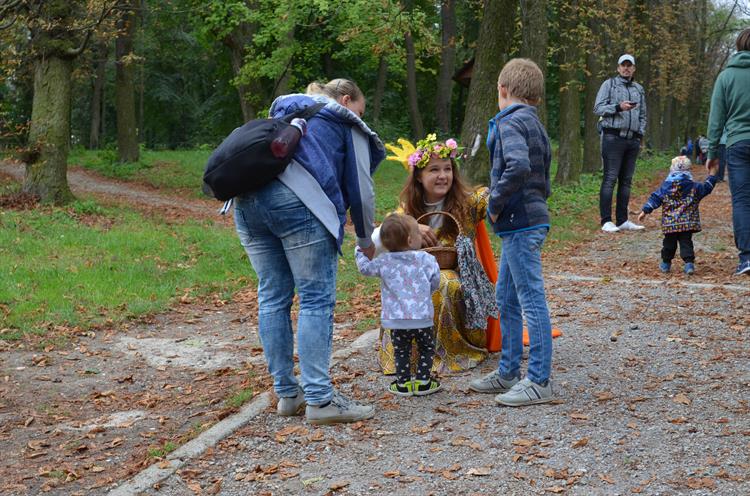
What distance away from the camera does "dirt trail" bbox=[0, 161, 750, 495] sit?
164 inches

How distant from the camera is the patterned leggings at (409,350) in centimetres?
539

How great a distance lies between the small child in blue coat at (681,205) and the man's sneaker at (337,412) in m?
5.34

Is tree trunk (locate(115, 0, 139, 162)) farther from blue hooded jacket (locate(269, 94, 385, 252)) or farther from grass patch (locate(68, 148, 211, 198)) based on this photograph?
blue hooded jacket (locate(269, 94, 385, 252))

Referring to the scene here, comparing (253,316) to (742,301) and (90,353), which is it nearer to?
(90,353)

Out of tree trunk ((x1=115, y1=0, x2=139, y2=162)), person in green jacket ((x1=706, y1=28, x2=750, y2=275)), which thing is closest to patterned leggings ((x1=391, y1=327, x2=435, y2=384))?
person in green jacket ((x1=706, y1=28, x2=750, y2=275))

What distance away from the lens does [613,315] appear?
291 inches

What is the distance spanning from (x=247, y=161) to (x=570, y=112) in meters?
18.2

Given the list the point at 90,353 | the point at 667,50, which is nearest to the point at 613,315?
the point at 90,353

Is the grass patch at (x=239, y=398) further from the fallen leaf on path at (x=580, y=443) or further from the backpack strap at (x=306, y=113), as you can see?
the fallen leaf on path at (x=580, y=443)

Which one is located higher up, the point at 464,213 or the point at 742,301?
the point at 464,213

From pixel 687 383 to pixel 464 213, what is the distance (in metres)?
1.89

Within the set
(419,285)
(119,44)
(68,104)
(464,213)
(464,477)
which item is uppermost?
(119,44)

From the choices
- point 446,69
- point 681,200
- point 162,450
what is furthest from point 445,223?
point 446,69

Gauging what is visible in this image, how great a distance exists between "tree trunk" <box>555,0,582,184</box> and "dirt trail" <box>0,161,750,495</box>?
12.7m
